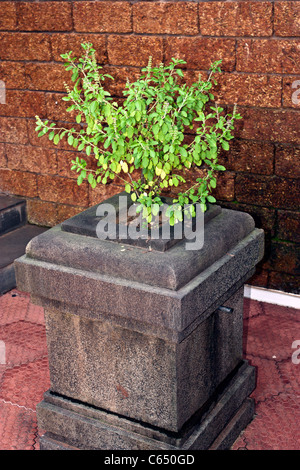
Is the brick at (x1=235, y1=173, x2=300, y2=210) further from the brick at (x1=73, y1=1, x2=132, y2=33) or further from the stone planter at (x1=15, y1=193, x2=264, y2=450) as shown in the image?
the brick at (x1=73, y1=1, x2=132, y2=33)

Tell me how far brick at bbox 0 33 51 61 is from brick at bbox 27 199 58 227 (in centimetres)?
115

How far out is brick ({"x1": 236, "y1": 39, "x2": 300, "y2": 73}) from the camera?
348cm

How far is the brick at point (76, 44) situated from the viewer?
4145 millimetres

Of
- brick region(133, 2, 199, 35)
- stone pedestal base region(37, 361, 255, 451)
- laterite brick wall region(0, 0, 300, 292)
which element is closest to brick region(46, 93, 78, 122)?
laterite brick wall region(0, 0, 300, 292)

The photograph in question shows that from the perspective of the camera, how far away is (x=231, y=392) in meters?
2.71

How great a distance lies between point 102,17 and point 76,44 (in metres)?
0.29

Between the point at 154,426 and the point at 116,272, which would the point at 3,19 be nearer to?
the point at 116,272

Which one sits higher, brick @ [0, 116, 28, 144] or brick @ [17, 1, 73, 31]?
brick @ [17, 1, 73, 31]

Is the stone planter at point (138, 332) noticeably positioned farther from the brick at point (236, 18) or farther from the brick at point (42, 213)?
the brick at point (42, 213)

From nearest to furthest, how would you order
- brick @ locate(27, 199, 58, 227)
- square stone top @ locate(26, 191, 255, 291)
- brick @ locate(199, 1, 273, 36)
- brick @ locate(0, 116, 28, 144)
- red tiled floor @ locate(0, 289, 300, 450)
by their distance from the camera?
square stone top @ locate(26, 191, 255, 291), red tiled floor @ locate(0, 289, 300, 450), brick @ locate(199, 1, 273, 36), brick @ locate(0, 116, 28, 144), brick @ locate(27, 199, 58, 227)

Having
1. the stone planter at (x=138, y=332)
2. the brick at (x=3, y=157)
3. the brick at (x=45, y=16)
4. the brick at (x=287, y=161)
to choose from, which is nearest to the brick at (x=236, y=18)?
the brick at (x=287, y=161)

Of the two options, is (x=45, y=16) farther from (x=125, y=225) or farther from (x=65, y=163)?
(x=125, y=225)
